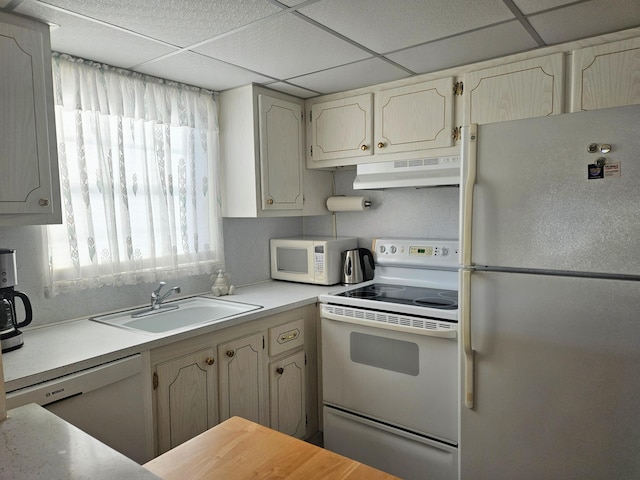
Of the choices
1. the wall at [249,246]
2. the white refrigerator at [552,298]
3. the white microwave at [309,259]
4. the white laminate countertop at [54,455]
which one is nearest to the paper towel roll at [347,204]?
the white microwave at [309,259]

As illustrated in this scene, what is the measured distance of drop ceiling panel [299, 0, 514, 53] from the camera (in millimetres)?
1564

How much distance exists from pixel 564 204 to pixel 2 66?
1993 mm

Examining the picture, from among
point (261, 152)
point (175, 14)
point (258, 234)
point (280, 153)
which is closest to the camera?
point (175, 14)

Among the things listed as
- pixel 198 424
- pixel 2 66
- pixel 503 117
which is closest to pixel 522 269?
pixel 503 117

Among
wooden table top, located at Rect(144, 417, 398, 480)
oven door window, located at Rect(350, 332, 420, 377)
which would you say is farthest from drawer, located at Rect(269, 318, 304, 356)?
wooden table top, located at Rect(144, 417, 398, 480)

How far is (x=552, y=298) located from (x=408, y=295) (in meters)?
0.95

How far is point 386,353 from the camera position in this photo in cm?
222

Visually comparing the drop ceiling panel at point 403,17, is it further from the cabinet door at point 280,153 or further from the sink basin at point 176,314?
the sink basin at point 176,314

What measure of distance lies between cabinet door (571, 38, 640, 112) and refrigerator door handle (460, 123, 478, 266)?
59cm

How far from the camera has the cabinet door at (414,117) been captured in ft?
7.43

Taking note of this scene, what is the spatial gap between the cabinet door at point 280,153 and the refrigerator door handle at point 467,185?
1253mm

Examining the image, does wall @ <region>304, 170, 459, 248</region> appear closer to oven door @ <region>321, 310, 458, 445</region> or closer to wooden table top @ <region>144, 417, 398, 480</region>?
oven door @ <region>321, 310, 458, 445</region>

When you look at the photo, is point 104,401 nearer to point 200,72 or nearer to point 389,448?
point 389,448

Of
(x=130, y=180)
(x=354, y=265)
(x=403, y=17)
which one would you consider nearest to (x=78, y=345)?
(x=130, y=180)
